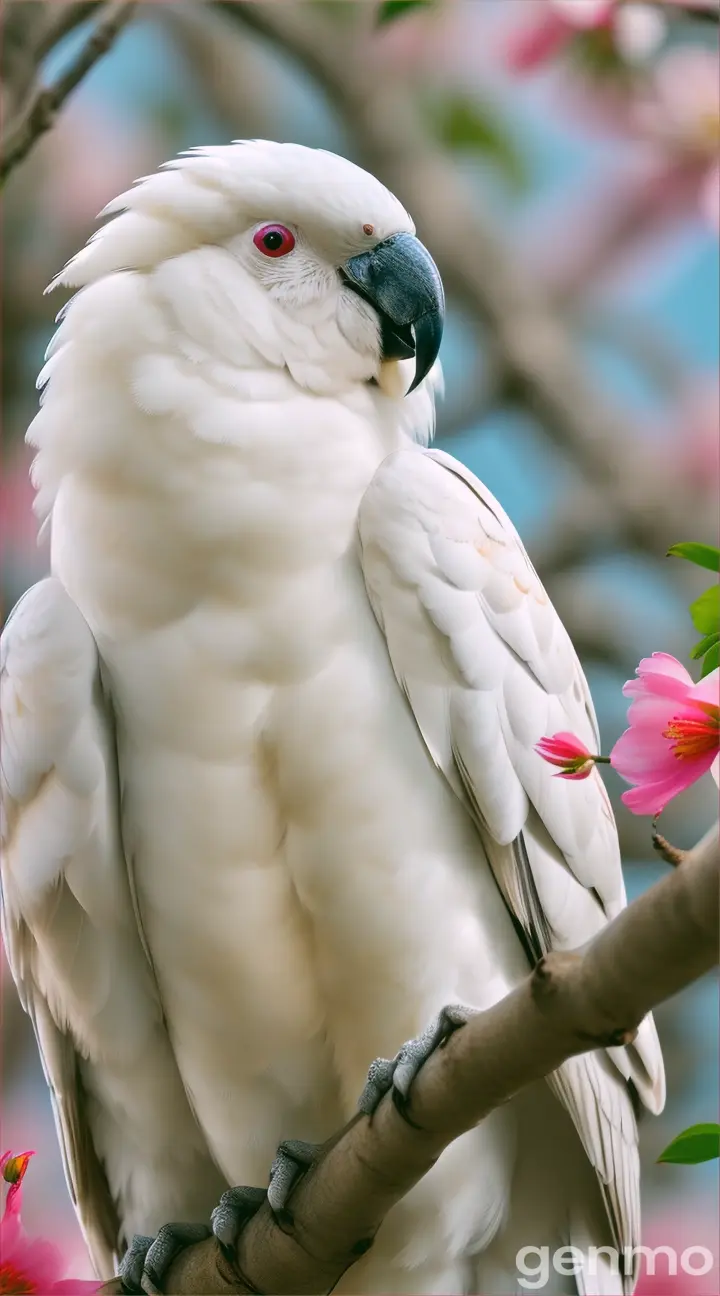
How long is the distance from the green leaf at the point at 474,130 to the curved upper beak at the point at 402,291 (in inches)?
17.9

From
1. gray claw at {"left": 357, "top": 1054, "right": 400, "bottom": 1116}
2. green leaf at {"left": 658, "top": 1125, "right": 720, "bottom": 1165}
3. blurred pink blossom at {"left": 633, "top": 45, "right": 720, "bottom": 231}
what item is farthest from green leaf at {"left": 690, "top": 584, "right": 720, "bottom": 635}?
blurred pink blossom at {"left": 633, "top": 45, "right": 720, "bottom": 231}

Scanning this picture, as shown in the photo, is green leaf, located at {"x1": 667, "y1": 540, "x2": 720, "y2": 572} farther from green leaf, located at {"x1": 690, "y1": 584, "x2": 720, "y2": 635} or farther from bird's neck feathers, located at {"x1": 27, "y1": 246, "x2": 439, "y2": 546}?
bird's neck feathers, located at {"x1": 27, "y1": 246, "x2": 439, "y2": 546}

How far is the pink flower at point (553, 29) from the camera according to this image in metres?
1.67

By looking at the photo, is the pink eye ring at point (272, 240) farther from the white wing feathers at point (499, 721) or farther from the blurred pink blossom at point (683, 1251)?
Answer: the blurred pink blossom at point (683, 1251)

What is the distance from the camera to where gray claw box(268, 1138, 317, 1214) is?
1331 mm

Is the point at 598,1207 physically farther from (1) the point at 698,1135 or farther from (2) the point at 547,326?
(2) the point at 547,326

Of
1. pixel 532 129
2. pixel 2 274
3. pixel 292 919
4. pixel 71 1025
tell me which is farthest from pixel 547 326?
pixel 71 1025

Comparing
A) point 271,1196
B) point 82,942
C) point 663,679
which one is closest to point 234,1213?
point 271,1196

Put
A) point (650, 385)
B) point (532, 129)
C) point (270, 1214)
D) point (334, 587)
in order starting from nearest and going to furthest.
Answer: point (270, 1214)
point (334, 587)
point (532, 129)
point (650, 385)

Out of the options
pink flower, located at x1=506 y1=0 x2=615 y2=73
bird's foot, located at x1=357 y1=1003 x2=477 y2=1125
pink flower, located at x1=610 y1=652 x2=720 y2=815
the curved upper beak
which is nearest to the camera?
pink flower, located at x1=610 y1=652 x2=720 y2=815

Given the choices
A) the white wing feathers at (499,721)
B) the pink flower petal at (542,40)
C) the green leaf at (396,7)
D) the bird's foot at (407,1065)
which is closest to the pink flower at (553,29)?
the pink flower petal at (542,40)

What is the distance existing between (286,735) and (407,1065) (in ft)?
1.30

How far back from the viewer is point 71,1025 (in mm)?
1583

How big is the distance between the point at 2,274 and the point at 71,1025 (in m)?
1.24
